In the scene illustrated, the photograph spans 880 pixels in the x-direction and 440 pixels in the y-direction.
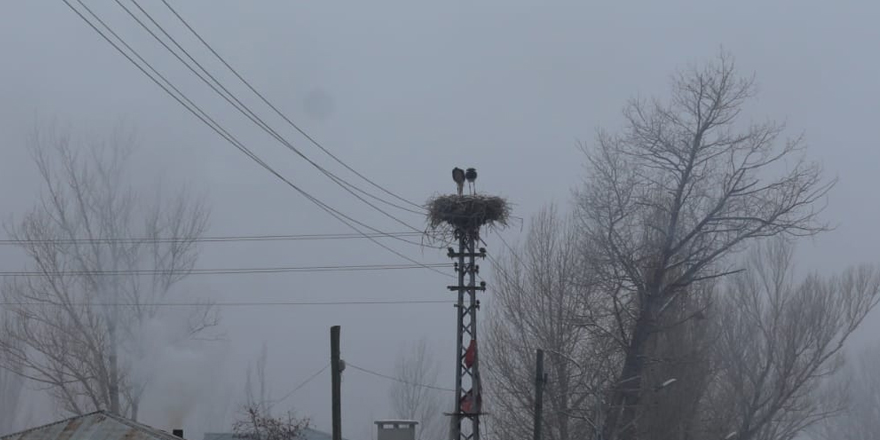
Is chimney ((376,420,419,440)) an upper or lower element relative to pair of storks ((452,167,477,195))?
lower

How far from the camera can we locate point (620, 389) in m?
33.0

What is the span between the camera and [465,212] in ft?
75.0

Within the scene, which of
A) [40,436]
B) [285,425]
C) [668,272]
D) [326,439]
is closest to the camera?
[40,436]

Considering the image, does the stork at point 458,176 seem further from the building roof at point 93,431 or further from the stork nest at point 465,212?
the building roof at point 93,431

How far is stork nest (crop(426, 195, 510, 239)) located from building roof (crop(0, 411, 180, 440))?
6812 mm

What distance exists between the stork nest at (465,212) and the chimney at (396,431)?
8.36 m

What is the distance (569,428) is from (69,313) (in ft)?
54.9

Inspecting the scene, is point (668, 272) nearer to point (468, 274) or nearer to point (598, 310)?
point (598, 310)

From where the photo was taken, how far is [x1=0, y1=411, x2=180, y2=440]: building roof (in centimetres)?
2019

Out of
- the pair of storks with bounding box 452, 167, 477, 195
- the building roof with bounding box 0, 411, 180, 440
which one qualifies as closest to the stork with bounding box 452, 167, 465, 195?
the pair of storks with bounding box 452, 167, 477, 195

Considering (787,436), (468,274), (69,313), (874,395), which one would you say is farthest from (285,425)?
(874,395)

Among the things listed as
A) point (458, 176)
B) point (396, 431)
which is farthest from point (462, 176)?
point (396, 431)

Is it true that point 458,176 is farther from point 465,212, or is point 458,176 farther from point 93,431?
point 93,431

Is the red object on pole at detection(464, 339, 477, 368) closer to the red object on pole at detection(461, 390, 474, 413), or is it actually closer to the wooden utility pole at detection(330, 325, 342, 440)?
the red object on pole at detection(461, 390, 474, 413)
